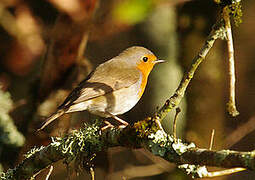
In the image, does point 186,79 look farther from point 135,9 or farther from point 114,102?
point 114,102

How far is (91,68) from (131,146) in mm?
2402

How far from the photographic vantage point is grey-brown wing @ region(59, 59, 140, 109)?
3.69 meters

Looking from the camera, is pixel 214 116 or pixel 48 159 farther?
pixel 214 116

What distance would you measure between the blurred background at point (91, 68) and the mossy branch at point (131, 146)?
19.3 inches

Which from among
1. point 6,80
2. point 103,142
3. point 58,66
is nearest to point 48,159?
point 103,142

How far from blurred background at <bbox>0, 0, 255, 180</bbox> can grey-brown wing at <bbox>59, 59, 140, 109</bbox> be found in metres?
0.33

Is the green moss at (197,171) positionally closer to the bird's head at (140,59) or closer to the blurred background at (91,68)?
the blurred background at (91,68)

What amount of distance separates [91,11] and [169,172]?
1.60 metres

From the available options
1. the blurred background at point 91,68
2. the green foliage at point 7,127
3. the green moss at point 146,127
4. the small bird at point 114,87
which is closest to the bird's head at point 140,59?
the small bird at point 114,87

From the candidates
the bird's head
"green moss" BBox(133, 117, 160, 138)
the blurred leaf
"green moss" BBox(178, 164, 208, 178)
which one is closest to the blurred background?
the bird's head

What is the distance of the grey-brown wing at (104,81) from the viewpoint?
3.69 meters

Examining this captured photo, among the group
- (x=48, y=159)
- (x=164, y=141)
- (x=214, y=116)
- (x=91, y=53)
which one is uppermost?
(x=91, y=53)

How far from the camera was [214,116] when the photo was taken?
4.02 m

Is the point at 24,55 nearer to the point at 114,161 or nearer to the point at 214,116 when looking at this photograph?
the point at 114,161
